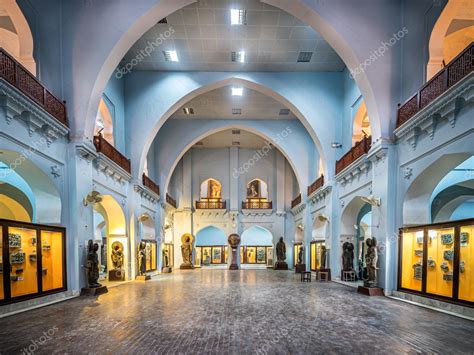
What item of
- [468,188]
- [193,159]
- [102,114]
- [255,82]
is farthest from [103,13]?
[193,159]

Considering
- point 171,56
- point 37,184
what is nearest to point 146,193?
point 171,56

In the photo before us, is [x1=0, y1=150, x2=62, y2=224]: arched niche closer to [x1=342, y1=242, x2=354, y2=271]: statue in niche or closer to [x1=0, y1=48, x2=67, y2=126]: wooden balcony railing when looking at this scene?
[x1=0, y1=48, x2=67, y2=126]: wooden balcony railing

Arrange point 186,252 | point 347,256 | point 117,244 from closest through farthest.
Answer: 1. point 347,256
2. point 117,244
3. point 186,252

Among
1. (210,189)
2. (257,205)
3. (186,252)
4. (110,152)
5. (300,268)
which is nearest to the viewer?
(110,152)

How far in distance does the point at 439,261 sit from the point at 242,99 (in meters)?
13.3

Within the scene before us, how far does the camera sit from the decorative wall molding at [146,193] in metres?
15.0

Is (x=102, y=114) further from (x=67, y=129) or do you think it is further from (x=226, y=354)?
(x=226, y=354)

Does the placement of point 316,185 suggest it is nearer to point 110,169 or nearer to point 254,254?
point 110,169

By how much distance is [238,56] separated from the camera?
46.2ft

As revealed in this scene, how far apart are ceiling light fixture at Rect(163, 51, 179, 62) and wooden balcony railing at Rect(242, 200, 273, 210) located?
544 inches

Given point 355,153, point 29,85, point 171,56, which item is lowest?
point 355,153

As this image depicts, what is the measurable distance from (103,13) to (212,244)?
21093mm

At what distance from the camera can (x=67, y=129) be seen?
9.04 metres

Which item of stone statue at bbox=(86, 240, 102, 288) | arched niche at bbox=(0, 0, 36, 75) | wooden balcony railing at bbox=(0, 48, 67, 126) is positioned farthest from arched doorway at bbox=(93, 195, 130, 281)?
arched niche at bbox=(0, 0, 36, 75)
